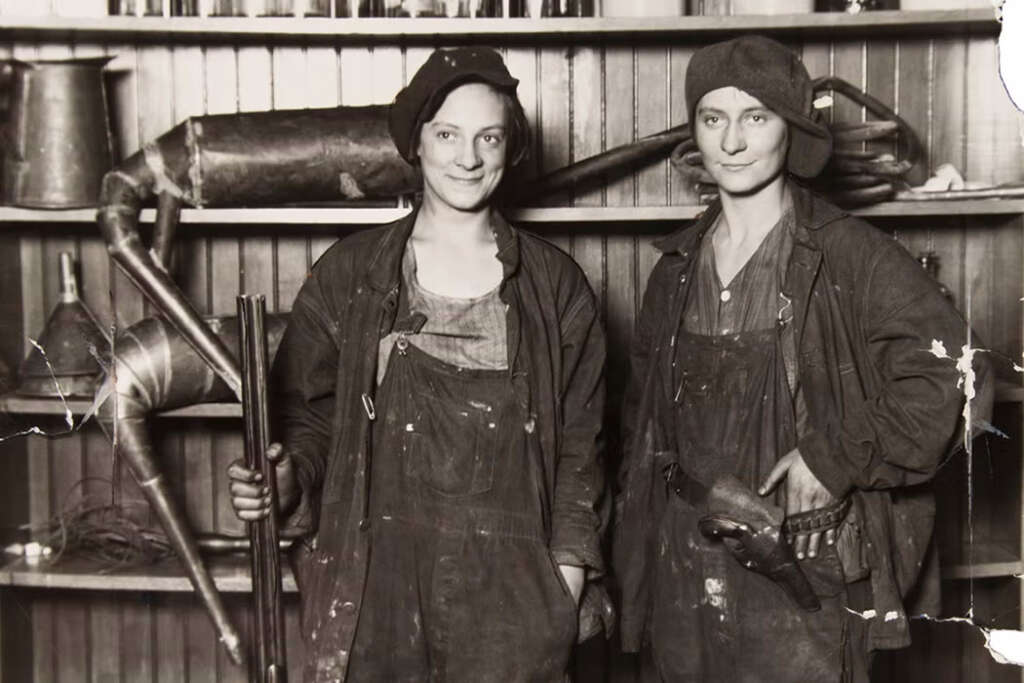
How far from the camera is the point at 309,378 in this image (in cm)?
221

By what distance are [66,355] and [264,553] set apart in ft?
3.56

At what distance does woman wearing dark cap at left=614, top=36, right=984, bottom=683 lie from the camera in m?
2.04

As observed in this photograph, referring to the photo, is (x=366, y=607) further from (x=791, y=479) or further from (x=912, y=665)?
(x=912, y=665)

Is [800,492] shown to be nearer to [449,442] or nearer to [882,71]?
[449,442]

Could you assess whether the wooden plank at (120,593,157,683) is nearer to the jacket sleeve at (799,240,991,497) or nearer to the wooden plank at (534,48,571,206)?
the wooden plank at (534,48,571,206)

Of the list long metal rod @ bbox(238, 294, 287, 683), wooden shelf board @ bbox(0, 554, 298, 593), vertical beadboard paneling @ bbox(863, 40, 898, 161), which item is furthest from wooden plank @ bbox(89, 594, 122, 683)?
vertical beadboard paneling @ bbox(863, 40, 898, 161)

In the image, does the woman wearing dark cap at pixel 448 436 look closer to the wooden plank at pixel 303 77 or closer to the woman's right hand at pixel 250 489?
the woman's right hand at pixel 250 489

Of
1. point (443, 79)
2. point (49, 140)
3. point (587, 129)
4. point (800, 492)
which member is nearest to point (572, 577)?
point (800, 492)

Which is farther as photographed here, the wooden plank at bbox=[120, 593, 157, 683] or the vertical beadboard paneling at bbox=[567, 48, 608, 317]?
the wooden plank at bbox=[120, 593, 157, 683]

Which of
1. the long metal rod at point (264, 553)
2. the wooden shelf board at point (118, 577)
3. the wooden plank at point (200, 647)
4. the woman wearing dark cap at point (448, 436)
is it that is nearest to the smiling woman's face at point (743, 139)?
the woman wearing dark cap at point (448, 436)

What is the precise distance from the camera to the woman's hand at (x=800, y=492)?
6.75 ft

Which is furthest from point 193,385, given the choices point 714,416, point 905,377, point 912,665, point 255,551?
point 912,665

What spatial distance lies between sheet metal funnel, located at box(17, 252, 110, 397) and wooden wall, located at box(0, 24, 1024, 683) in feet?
0.57

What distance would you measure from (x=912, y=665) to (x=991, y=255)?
3.73 ft
